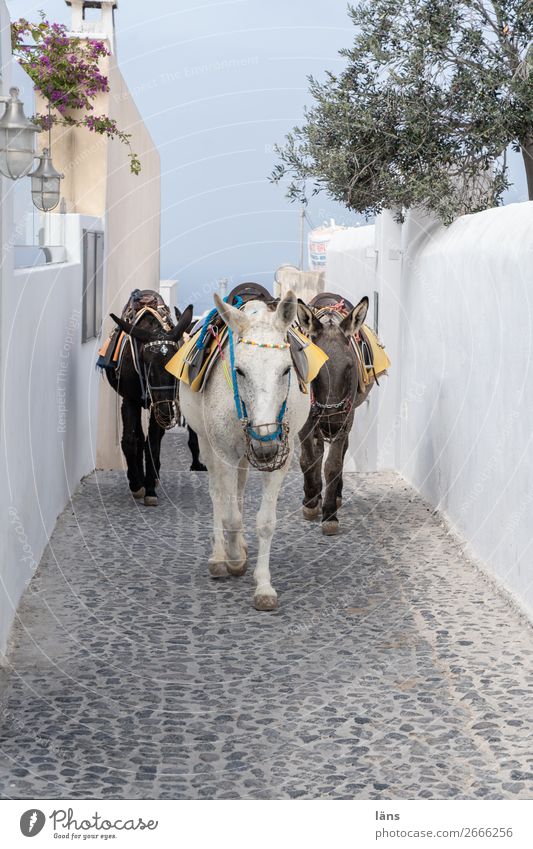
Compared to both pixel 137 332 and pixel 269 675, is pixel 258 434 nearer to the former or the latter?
pixel 269 675

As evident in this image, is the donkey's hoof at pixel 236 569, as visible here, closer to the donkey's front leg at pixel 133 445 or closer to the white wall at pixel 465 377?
the white wall at pixel 465 377

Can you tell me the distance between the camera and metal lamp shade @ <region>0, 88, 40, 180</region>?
5984mm

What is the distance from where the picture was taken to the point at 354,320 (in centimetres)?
923

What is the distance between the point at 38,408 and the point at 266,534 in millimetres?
2085

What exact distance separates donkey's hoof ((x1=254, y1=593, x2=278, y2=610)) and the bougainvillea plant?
27.4 ft

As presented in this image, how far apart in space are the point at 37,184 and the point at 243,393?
18.2ft

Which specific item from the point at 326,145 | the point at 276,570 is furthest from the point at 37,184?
the point at 276,570

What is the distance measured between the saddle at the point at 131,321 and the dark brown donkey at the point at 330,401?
1552 mm

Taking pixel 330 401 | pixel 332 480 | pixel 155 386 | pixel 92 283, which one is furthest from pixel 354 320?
pixel 92 283

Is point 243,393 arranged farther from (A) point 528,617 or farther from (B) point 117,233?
(B) point 117,233

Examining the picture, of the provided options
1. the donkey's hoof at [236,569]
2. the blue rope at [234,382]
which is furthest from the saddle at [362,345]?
the blue rope at [234,382]

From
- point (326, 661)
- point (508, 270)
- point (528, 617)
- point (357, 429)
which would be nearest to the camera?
point (326, 661)

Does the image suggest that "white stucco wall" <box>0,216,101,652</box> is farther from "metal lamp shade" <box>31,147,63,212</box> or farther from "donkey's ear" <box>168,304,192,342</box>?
"donkey's ear" <box>168,304,192,342</box>

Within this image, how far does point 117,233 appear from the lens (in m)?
16.6
